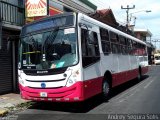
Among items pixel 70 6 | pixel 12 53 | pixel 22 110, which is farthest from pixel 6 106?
pixel 70 6

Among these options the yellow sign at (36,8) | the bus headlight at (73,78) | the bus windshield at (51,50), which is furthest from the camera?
the yellow sign at (36,8)

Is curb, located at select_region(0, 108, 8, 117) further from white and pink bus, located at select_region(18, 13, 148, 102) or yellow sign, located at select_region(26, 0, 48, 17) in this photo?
yellow sign, located at select_region(26, 0, 48, 17)

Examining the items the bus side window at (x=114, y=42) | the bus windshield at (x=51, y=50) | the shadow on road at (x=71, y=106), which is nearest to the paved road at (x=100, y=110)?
the shadow on road at (x=71, y=106)

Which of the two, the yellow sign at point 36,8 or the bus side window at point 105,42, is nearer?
the bus side window at point 105,42

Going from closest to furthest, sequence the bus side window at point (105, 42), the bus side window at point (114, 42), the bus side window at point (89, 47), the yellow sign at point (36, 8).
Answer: the bus side window at point (89, 47) < the bus side window at point (105, 42) < the bus side window at point (114, 42) < the yellow sign at point (36, 8)

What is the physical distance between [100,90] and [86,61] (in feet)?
5.67

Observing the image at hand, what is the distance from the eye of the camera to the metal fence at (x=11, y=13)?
49.2 feet

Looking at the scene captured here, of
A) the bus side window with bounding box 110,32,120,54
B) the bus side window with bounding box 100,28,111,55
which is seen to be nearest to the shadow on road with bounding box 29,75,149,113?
the bus side window with bounding box 100,28,111,55

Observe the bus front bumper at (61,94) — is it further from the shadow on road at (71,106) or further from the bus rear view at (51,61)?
the shadow on road at (71,106)

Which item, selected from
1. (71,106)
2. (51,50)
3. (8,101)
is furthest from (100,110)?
(8,101)

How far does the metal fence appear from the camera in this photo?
49.2 ft

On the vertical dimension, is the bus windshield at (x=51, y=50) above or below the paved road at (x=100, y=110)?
above

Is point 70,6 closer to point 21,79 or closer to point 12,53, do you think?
point 12,53

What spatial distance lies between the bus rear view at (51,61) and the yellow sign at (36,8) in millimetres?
4527
